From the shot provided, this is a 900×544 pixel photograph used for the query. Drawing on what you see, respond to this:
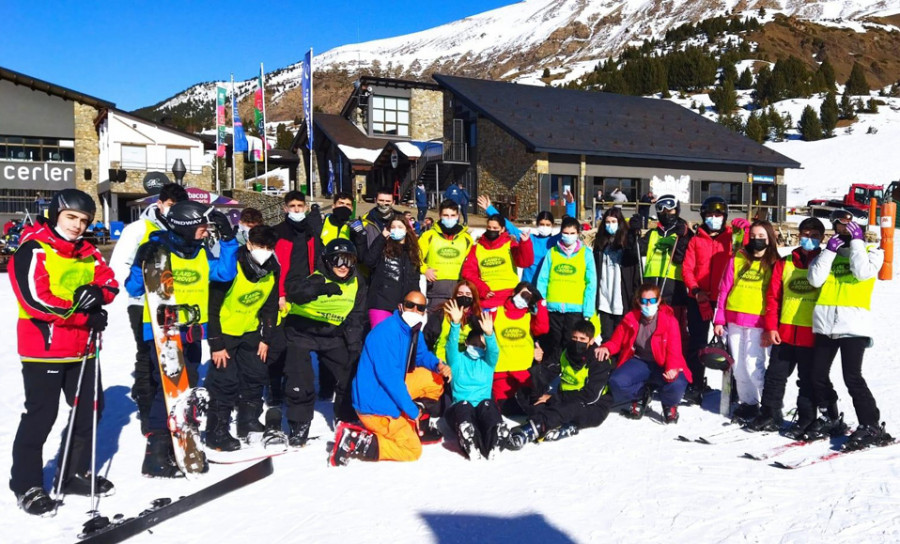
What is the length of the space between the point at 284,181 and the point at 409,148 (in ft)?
45.4

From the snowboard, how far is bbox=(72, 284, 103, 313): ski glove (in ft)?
1.63

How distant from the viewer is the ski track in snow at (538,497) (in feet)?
12.3

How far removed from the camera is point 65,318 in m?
3.96

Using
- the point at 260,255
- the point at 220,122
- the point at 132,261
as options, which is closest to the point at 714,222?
the point at 260,255

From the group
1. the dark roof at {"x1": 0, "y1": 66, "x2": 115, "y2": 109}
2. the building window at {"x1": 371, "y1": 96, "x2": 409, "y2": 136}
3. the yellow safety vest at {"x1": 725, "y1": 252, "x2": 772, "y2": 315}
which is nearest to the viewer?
the yellow safety vest at {"x1": 725, "y1": 252, "x2": 772, "y2": 315}

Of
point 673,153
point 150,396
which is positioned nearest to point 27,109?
Result: point 673,153

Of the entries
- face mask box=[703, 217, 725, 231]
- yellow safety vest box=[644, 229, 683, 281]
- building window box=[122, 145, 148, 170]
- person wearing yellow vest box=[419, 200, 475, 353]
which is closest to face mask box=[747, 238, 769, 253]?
face mask box=[703, 217, 725, 231]

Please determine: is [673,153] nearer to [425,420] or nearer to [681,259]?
[681,259]

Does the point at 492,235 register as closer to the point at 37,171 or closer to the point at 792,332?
the point at 792,332

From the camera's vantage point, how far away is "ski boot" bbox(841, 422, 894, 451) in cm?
486

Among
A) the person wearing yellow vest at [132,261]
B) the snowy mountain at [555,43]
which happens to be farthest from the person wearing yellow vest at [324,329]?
the snowy mountain at [555,43]

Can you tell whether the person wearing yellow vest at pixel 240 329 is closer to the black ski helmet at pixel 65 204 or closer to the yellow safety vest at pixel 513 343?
the black ski helmet at pixel 65 204

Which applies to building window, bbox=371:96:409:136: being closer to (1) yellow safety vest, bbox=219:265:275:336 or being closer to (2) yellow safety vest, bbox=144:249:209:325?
(1) yellow safety vest, bbox=219:265:275:336

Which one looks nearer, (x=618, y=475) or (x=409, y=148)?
(x=618, y=475)
